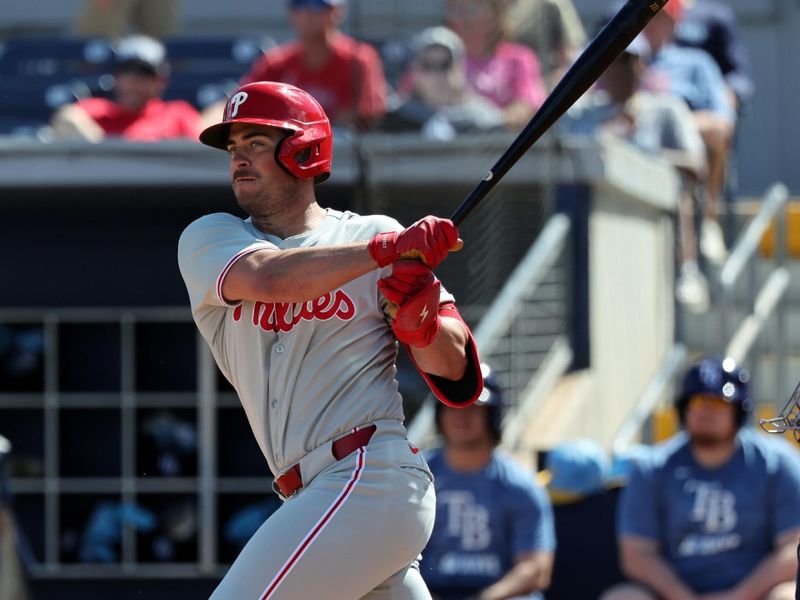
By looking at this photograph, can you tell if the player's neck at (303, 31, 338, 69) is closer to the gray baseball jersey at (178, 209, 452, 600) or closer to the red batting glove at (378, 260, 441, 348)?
the gray baseball jersey at (178, 209, 452, 600)

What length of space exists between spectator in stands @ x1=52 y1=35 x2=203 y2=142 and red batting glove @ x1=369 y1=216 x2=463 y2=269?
4699mm

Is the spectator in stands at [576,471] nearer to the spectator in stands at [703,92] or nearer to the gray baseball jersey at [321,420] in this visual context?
the spectator in stands at [703,92]

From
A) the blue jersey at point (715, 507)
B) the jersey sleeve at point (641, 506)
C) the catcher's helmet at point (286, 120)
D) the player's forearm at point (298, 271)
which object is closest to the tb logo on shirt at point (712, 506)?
the blue jersey at point (715, 507)

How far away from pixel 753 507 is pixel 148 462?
3.85 metres

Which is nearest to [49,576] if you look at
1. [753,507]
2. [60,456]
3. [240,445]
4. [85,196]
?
[60,456]

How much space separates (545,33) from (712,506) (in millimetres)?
3036

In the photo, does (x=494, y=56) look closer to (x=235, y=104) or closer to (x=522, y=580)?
(x=522, y=580)

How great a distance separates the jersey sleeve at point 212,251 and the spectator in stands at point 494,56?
4379mm

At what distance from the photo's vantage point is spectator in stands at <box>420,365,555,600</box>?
18.0 ft

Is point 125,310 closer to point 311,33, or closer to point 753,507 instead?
point 311,33

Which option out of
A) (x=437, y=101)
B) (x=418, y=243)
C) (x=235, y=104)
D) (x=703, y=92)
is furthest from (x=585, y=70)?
(x=703, y=92)

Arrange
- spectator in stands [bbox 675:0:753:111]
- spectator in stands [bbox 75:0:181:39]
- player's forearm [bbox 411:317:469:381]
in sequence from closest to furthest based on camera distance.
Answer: player's forearm [bbox 411:317:469:381] < spectator in stands [bbox 675:0:753:111] < spectator in stands [bbox 75:0:181:39]

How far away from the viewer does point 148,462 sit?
27.2 ft

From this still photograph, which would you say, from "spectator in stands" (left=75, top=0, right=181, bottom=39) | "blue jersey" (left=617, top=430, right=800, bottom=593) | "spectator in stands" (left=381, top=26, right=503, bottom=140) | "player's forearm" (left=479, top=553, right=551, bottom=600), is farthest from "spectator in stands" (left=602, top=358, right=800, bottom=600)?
"spectator in stands" (left=75, top=0, right=181, bottom=39)
